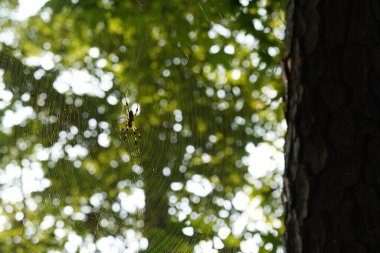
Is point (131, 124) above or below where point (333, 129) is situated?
below

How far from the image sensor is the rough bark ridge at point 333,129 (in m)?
1.53

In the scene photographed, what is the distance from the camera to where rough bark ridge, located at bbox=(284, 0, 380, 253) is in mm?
1530

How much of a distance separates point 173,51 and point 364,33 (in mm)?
4143

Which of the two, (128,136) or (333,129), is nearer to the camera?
(333,129)

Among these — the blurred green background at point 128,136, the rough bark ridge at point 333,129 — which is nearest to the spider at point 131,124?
the blurred green background at point 128,136

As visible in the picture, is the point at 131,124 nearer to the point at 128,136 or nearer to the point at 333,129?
the point at 128,136

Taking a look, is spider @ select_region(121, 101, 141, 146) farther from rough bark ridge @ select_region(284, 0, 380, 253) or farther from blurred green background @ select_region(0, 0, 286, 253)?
rough bark ridge @ select_region(284, 0, 380, 253)

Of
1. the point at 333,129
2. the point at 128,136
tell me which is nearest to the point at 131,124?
the point at 128,136

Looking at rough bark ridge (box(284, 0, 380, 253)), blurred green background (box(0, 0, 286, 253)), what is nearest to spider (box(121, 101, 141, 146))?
blurred green background (box(0, 0, 286, 253))

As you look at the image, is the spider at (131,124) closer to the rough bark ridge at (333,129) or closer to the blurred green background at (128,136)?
the blurred green background at (128,136)

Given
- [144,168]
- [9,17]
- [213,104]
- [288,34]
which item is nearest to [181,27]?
[288,34]

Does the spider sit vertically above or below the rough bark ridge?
below

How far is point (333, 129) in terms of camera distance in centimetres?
162

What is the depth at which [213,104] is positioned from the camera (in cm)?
676
